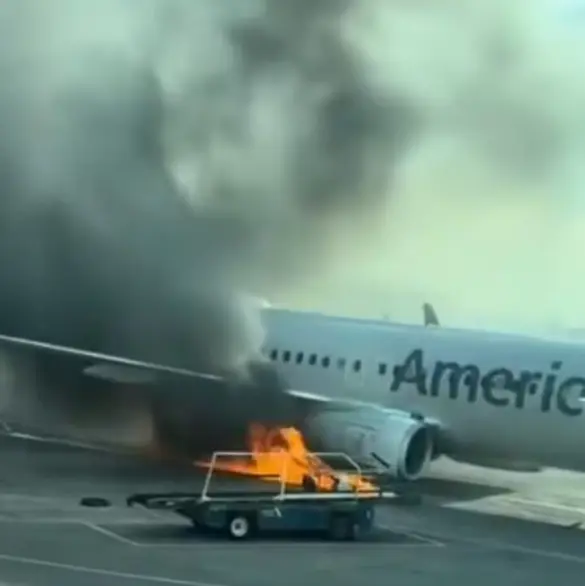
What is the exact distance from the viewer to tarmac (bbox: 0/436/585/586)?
71.0 feet

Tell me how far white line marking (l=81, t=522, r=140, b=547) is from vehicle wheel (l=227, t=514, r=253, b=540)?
1.61 meters

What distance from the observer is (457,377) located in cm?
3322

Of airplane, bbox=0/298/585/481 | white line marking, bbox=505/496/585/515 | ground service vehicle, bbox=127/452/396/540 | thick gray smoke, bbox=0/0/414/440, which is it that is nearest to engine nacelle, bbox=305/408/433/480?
airplane, bbox=0/298/585/481

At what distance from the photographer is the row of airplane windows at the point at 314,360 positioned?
3519cm

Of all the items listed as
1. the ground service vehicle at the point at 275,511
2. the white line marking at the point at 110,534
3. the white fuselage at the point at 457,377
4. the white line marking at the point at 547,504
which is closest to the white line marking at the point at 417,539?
the ground service vehicle at the point at 275,511

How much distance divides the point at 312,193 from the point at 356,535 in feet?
20.7

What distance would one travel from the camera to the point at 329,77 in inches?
1038

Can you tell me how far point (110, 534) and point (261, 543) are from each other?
2.42 metres

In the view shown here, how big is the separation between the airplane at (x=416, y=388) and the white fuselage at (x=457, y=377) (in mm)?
23

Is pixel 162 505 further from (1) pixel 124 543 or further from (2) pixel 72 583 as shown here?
(2) pixel 72 583

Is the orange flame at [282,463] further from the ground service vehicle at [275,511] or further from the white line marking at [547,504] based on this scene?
the white line marking at [547,504]

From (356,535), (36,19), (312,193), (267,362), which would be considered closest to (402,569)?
(356,535)

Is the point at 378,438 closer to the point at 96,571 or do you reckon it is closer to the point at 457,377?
the point at 457,377

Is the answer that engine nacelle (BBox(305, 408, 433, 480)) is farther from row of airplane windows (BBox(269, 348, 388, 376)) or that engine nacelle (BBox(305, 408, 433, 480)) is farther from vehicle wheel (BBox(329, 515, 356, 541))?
vehicle wheel (BBox(329, 515, 356, 541))
